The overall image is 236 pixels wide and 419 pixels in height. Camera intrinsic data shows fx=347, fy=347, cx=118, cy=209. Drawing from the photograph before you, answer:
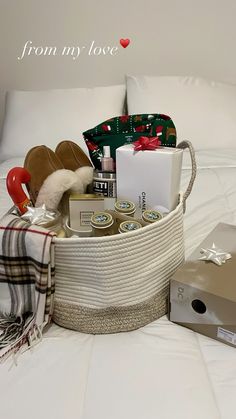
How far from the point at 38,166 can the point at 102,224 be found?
228 mm

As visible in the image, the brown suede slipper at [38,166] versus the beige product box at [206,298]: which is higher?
the brown suede slipper at [38,166]

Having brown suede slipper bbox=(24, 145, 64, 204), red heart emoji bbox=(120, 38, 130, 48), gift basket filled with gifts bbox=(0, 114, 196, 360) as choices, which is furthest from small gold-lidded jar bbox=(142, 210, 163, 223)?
red heart emoji bbox=(120, 38, 130, 48)

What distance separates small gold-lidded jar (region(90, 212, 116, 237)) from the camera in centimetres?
63

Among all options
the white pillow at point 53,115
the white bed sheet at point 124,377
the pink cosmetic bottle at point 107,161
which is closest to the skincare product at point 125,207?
Answer: the pink cosmetic bottle at point 107,161

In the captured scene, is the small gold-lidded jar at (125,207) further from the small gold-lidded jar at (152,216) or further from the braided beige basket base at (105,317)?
the braided beige basket base at (105,317)

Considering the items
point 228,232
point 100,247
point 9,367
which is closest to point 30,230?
point 100,247

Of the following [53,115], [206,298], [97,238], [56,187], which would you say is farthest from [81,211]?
[53,115]

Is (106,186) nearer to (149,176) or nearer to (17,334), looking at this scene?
(149,176)

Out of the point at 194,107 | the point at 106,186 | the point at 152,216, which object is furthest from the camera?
the point at 194,107

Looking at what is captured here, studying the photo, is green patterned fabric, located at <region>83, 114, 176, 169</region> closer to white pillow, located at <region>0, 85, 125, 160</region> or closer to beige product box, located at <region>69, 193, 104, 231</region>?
beige product box, located at <region>69, 193, 104, 231</region>

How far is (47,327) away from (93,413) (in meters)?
0.21

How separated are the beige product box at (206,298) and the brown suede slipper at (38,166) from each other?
344mm

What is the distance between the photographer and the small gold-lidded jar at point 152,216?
2.18 ft

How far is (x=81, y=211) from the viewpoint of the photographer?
2.39 feet
